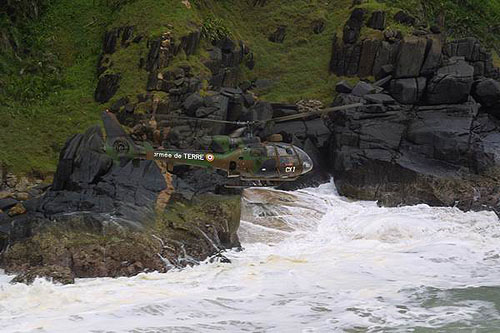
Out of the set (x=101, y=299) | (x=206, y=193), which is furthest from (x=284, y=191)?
(x=101, y=299)

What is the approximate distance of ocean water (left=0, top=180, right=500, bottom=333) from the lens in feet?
55.2

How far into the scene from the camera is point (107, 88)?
1357 inches

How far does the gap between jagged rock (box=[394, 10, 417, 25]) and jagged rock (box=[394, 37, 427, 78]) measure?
386 centimetres

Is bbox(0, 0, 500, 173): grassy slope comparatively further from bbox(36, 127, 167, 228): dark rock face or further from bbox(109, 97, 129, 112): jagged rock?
bbox(36, 127, 167, 228): dark rock face

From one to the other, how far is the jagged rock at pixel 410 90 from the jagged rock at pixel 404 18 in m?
6.28

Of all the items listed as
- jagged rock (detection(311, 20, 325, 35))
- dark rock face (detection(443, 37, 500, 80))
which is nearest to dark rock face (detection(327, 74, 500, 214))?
dark rock face (detection(443, 37, 500, 80))

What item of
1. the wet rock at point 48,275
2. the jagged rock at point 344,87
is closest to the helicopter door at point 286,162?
the wet rock at point 48,275

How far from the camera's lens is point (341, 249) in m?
25.0

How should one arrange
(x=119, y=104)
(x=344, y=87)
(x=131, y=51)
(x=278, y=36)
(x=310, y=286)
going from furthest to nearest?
(x=278, y=36)
(x=344, y=87)
(x=131, y=51)
(x=119, y=104)
(x=310, y=286)

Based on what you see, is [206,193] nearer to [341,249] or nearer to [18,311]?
[341,249]

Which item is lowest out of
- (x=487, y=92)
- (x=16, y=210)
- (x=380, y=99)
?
(x=16, y=210)

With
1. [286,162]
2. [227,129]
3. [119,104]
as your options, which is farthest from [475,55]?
[119,104]

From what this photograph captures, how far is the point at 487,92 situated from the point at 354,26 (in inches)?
401

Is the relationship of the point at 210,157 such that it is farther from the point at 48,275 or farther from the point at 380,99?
the point at 380,99
